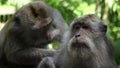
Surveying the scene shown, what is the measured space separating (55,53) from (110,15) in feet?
15.2

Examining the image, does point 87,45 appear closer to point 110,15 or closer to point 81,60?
point 81,60

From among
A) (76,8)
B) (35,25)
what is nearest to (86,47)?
(35,25)

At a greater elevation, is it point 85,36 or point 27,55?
point 85,36

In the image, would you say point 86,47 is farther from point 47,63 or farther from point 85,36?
point 47,63

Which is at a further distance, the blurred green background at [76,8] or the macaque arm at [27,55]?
the blurred green background at [76,8]

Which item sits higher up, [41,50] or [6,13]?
[41,50]

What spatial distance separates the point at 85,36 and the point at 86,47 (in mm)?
110

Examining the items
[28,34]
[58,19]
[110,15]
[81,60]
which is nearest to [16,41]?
[28,34]

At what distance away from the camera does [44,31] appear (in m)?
5.37

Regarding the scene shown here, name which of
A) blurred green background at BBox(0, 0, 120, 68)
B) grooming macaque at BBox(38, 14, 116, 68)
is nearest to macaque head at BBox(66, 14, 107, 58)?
grooming macaque at BBox(38, 14, 116, 68)

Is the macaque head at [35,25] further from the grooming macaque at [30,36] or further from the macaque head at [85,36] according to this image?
the macaque head at [85,36]

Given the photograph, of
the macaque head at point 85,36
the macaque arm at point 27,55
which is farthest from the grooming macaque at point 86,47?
the macaque arm at point 27,55

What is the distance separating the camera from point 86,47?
4758mm

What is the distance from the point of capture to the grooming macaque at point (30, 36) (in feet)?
17.6
